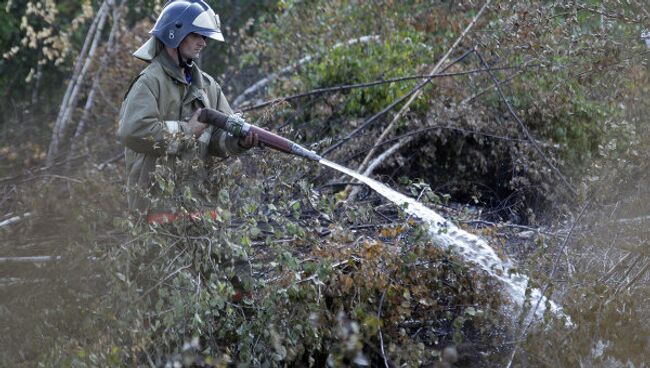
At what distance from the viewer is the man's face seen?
4.28 meters

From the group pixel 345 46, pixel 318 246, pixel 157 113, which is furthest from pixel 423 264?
pixel 345 46

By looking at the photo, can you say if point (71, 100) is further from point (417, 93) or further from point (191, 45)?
point (191, 45)

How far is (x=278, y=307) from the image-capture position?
413 cm

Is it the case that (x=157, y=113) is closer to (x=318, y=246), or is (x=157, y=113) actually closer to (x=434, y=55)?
(x=318, y=246)

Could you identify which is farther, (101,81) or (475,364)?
(101,81)

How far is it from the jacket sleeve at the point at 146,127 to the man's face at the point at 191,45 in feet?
0.81

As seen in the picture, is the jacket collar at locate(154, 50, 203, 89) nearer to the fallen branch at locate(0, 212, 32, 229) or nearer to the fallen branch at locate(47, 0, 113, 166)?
the fallen branch at locate(0, 212, 32, 229)

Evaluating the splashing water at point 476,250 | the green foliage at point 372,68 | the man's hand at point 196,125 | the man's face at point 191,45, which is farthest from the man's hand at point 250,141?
the green foliage at point 372,68

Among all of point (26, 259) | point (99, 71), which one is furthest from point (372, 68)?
point (26, 259)

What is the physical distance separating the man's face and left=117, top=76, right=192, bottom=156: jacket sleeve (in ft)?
0.81

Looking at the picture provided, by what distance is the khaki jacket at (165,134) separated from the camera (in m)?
4.07

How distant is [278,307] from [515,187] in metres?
2.93

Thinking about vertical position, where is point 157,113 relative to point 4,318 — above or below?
above

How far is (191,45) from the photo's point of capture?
429 centimetres
